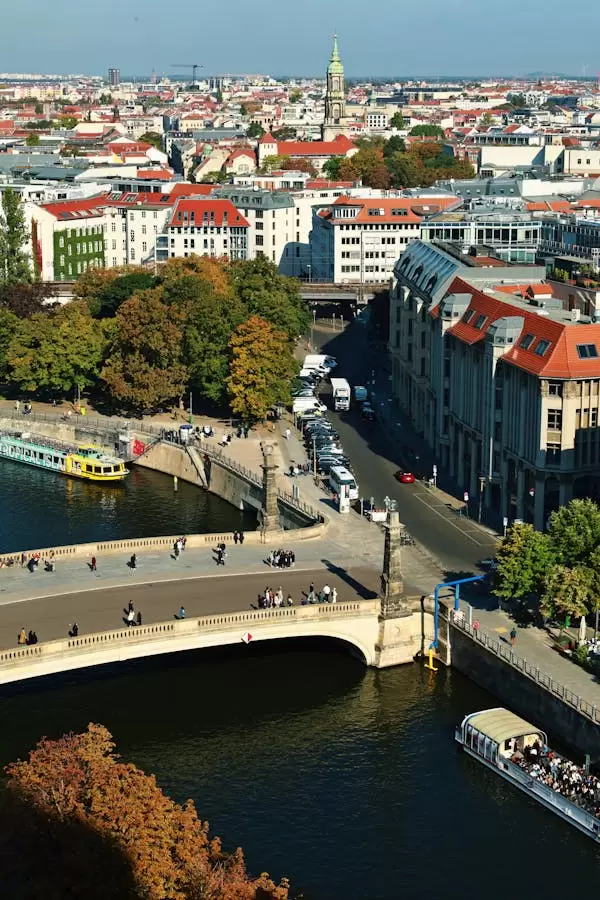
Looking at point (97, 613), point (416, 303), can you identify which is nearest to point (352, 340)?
point (416, 303)

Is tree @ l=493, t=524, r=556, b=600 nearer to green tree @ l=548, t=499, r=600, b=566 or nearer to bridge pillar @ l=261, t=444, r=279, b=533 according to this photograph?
green tree @ l=548, t=499, r=600, b=566

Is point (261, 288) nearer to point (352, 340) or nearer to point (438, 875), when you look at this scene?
point (352, 340)

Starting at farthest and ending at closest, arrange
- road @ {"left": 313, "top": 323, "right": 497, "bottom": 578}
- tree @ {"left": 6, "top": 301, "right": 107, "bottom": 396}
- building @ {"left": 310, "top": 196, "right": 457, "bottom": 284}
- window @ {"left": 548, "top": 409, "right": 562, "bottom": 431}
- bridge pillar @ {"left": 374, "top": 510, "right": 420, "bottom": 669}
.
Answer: building @ {"left": 310, "top": 196, "right": 457, "bottom": 284}
tree @ {"left": 6, "top": 301, "right": 107, "bottom": 396}
road @ {"left": 313, "top": 323, "right": 497, "bottom": 578}
window @ {"left": 548, "top": 409, "right": 562, "bottom": 431}
bridge pillar @ {"left": 374, "top": 510, "right": 420, "bottom": 669}

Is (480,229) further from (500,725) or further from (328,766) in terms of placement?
(328,766)

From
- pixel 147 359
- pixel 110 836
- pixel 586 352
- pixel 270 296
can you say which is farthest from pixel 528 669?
pixel 270 296

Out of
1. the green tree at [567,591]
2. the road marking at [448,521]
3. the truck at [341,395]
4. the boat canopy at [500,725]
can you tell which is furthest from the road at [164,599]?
the truck at [341,395]

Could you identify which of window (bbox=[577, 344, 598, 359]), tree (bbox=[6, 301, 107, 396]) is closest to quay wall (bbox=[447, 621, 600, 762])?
window (bbox=[577, 344, 598, 359])

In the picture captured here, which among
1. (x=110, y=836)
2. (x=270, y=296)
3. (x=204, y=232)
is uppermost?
(x=204, y=232)

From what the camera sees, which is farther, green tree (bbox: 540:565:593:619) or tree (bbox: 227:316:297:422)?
tree (bbox: 227:316:297:422)
